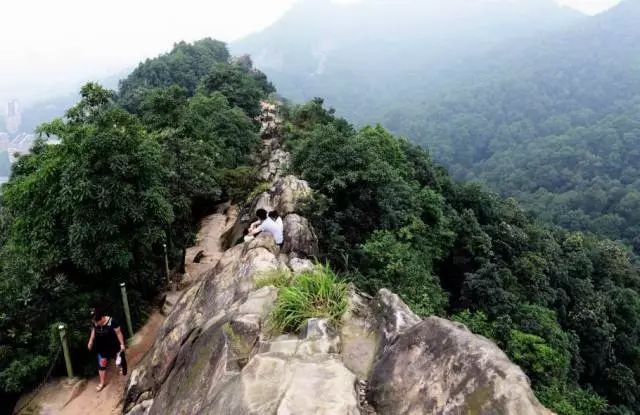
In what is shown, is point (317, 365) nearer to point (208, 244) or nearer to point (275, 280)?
point (275, 280)

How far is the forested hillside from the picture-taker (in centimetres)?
6575

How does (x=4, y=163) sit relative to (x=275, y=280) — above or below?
below

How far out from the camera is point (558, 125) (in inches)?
4456

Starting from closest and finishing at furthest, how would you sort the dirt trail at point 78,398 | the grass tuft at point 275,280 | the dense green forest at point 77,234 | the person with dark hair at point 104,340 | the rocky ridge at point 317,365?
1. the rocky ridge at point 317,365
2. the grass tuft at point 275,280
3. the person with dark hair at point 104,340
4. the dirt trail at point 78,398
5. the dense green forest at point 77,234

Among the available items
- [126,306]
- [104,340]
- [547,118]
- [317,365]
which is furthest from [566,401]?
[547,118]

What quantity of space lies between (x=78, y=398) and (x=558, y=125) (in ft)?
410

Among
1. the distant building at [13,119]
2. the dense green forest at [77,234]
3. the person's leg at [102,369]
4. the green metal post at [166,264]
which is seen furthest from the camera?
the distant building at [13,119]

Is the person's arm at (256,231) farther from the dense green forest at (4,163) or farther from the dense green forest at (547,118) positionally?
the dense green forest at (4,163)

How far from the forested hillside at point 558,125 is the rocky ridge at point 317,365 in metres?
59.1

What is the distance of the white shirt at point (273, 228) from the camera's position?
9016mm

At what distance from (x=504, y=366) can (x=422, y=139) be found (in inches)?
4717

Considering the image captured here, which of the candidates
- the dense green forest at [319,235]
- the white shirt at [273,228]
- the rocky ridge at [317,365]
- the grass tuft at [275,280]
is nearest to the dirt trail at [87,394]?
the dense green forest at [319,235]

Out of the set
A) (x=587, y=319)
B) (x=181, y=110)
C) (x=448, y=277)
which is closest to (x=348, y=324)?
(x=181, y=110)

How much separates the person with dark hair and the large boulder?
Result: 5.23 m
